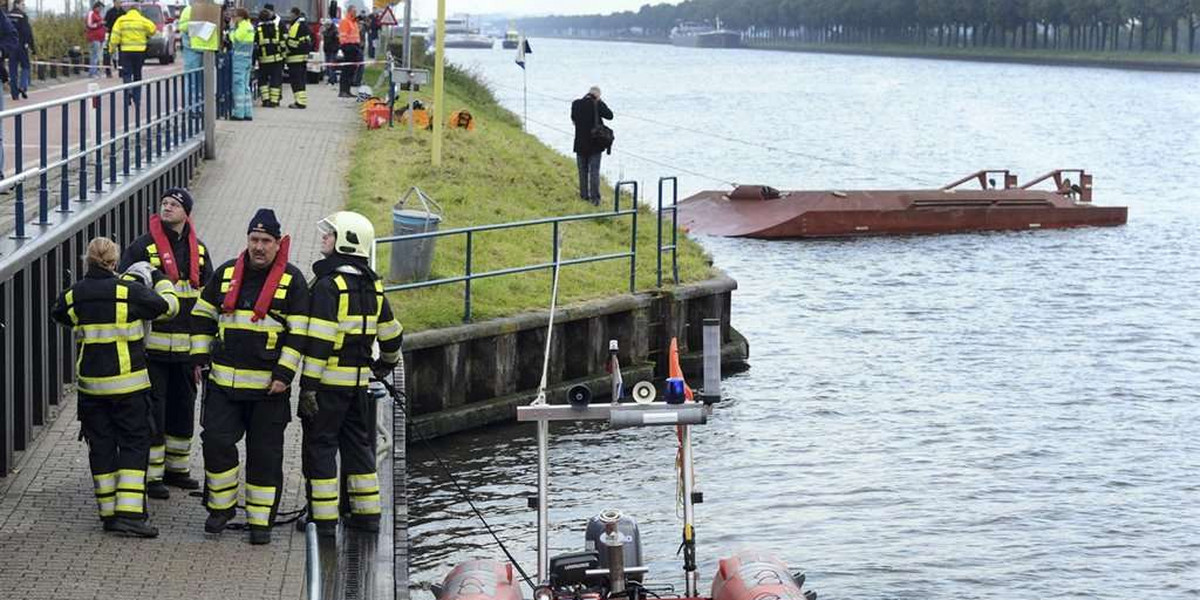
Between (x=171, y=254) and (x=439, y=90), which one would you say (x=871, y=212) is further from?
(x=171, y=254)

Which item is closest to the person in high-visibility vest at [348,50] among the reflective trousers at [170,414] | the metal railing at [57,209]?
the metal railing at [57,209]

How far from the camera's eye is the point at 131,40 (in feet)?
102

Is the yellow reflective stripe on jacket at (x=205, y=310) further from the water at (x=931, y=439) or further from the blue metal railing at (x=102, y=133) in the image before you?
the water at (x=931, y=439)

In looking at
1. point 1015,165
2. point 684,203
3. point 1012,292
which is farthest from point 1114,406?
point 1015,165

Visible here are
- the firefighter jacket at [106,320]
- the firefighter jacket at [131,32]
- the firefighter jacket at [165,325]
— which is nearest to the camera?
the firefighter jacket at [106,320]

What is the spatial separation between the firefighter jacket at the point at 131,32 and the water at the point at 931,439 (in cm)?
1099

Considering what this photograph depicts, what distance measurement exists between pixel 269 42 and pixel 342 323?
2645cm

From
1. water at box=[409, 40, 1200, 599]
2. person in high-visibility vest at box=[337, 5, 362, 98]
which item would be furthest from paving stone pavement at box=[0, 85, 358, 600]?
person in high-visibility vest at box=[337, 5, 362, 98]

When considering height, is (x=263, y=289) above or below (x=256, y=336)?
above

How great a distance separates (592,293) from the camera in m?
23.6

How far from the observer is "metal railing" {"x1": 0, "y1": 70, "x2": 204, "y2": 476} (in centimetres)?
1348

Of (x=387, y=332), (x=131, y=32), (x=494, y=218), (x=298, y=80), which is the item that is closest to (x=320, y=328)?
(x=387, y=332)

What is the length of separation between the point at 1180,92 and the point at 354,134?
108 metres

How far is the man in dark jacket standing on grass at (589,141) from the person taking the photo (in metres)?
30.4
